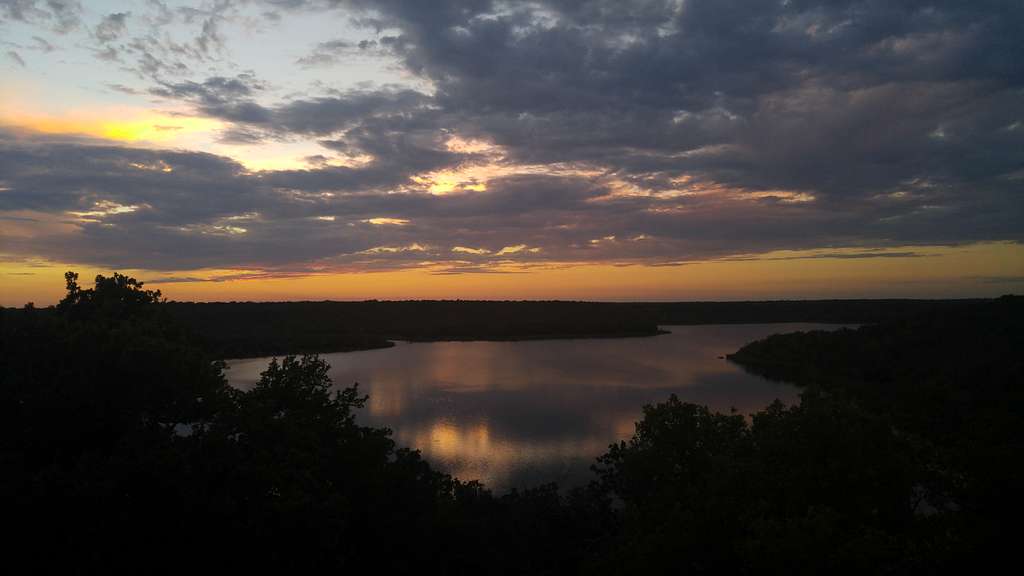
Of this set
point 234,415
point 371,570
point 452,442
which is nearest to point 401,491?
point 371,570

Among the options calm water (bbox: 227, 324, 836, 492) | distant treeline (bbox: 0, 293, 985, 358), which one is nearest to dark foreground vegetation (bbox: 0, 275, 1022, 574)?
calm water (bbox: 227, 324, 836, 492)

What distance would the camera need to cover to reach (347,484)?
11484mm

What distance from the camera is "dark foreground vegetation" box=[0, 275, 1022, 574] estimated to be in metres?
8.15

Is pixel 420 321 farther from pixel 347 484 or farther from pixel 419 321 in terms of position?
pixel 347 484

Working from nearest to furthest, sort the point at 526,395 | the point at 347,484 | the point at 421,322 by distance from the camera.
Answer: the point at 347,484
the point at 526,395
the point at 421,322

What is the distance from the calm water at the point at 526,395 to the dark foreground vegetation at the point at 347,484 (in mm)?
8806

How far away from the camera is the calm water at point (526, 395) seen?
24.7m

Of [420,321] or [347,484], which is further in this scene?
[420,321]

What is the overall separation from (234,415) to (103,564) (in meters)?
2.72

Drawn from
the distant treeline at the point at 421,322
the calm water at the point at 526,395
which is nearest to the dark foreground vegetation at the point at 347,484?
the calm water at the point at 526,395

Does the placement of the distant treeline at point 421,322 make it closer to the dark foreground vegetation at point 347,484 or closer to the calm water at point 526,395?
the calm water at point 526,395

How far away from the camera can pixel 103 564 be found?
795 centimetres

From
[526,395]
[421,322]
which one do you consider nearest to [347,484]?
[526,395]

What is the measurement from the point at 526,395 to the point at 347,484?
2958cm
